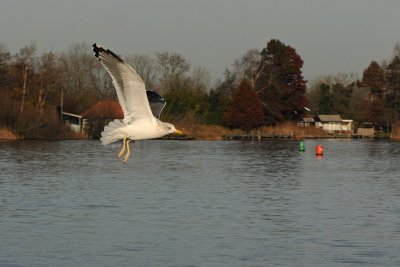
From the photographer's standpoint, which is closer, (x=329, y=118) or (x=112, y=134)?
(x=112, y=134)

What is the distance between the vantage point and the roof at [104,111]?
323ft

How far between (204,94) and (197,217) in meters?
90.1

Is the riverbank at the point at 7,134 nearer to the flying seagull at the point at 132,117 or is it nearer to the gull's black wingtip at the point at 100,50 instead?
the flying seagull at the point at 132,117

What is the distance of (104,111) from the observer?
99.4 meters

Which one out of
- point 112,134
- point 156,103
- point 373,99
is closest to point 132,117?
point 112,134

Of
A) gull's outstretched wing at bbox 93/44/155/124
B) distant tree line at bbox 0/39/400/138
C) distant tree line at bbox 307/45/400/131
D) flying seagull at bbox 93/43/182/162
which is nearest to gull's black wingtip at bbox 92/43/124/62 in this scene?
gull's outstretched wing at bbox 93/44/155/124

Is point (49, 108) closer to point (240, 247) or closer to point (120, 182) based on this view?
point (120, 182)

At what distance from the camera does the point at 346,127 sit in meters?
129

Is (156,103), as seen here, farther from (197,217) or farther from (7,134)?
(7,134)

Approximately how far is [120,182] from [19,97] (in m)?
59.1

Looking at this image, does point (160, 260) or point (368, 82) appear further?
point (368, 82)

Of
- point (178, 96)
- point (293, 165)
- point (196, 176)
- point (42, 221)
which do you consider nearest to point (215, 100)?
point (178, 96)

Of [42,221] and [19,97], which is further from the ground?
[19,97]

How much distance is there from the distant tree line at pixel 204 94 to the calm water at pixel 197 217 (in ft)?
159
